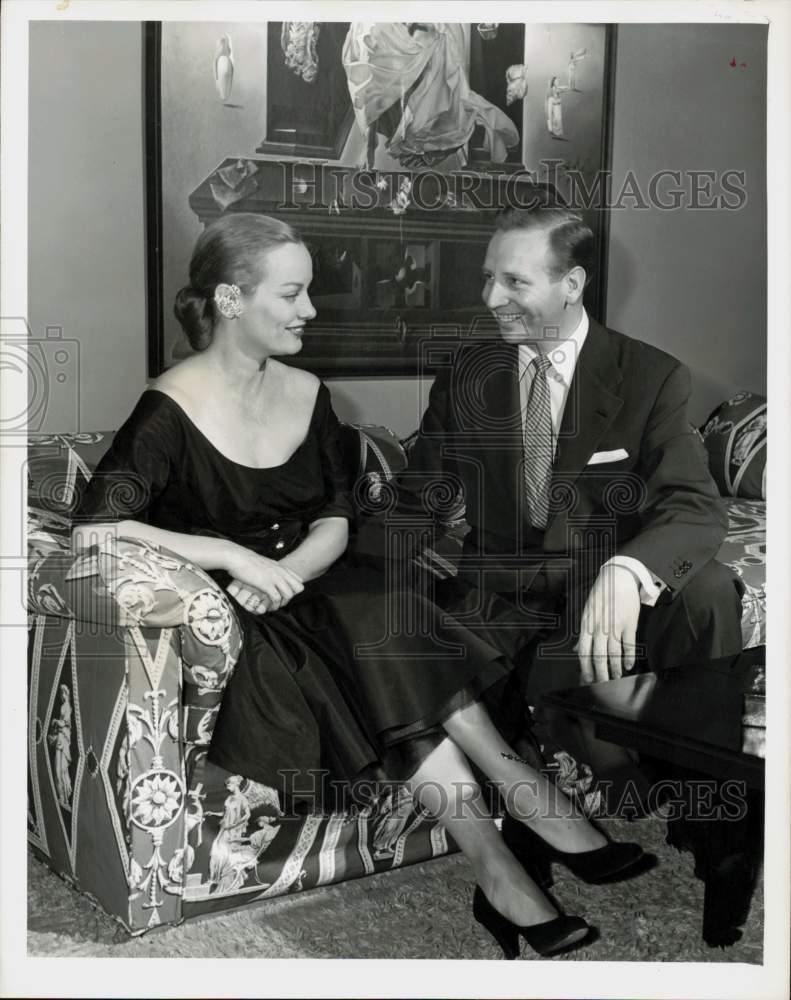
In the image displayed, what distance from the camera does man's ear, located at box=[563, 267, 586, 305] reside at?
256cm

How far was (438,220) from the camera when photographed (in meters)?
2.54

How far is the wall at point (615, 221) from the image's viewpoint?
248 centimetres

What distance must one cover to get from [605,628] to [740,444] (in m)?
0.51

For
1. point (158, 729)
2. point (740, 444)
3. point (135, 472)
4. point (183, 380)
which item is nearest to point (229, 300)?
point (183, 380)

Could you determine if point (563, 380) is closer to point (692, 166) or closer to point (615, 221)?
point (615, 221)

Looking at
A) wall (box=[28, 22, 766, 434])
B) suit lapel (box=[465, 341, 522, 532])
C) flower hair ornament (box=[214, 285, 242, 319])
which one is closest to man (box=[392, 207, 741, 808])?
suit lapel (box=[465, 341, 522, 532])

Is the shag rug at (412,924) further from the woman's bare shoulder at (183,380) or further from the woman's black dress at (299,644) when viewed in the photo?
the woman's bare shoulder at (183,380)

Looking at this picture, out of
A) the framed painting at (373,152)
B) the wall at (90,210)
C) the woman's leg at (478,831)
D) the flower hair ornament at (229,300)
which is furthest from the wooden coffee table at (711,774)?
the wall at (90,210)

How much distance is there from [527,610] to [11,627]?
3.73 ft

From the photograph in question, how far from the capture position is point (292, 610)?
8.32ft

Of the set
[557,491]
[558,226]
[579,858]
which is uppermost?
[558,226]

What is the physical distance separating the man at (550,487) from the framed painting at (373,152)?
0.11m

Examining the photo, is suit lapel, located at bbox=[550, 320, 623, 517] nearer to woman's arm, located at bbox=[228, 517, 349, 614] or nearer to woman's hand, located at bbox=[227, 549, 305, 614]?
woman's arm, located at bbox=[228, 517, 349, 614]

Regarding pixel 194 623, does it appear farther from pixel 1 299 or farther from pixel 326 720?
pixel 1 299
